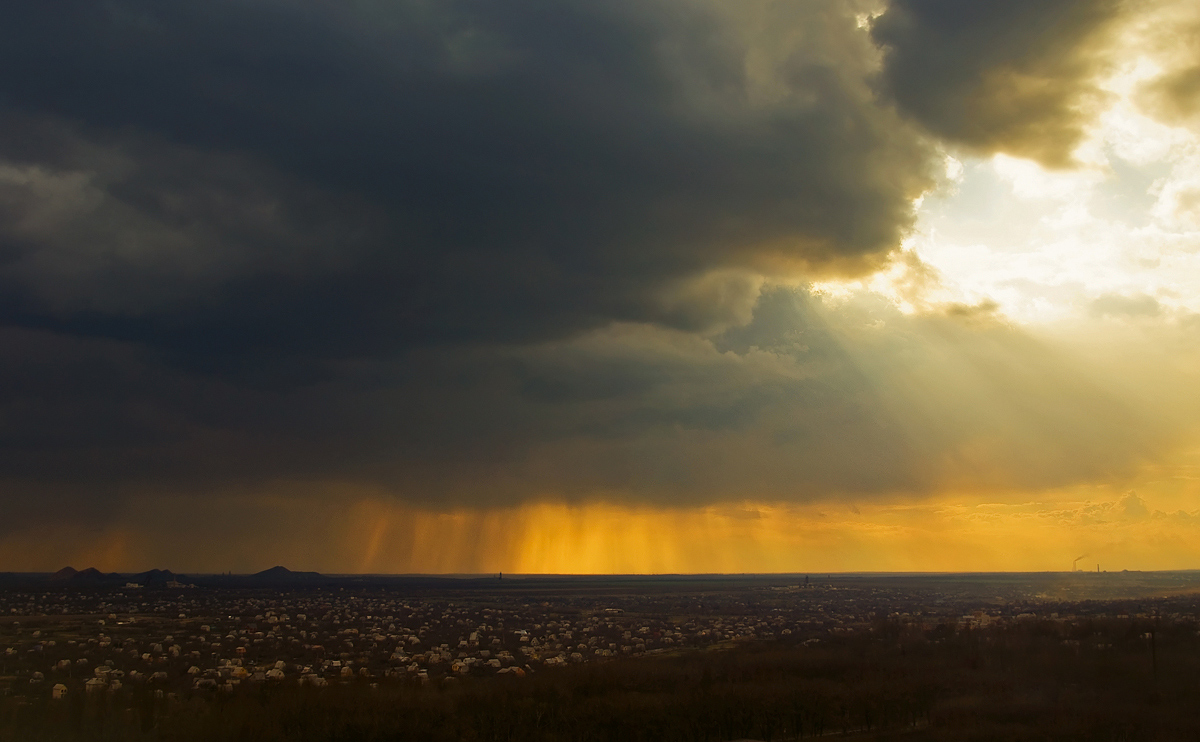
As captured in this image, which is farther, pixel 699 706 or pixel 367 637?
pixel 367 637

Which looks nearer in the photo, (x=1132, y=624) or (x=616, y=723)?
(x=616, y=723)

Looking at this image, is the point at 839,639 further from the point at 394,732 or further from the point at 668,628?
the point at 394,732

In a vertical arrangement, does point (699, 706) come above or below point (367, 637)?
below

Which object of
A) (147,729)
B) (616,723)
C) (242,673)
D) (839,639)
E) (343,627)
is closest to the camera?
(147,729)

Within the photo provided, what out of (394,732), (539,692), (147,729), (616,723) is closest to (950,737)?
(616,723)

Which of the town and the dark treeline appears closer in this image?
the dark treeline

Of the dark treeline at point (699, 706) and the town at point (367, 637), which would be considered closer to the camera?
the dark treeline at point (699, 706)

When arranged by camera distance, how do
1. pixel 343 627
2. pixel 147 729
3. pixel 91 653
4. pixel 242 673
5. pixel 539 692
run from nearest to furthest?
pixel 147 729 < pixel 539 692 < pixel 242 673 < pixel 91 653 < pixel 343 627

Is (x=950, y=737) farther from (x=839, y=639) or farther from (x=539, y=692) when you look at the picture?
(x=839, y=639)
